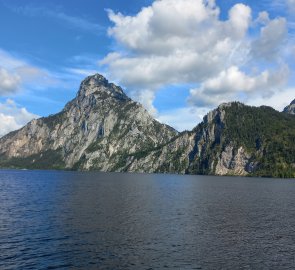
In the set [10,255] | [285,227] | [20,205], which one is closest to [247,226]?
[285,227]

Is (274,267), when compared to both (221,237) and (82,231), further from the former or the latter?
(82,231)

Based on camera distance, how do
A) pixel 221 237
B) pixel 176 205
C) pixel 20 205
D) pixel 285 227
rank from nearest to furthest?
pixel 221 237
pixel 285 227
pixel 20 205
pixel 176 205

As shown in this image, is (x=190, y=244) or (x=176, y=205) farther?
(x=176, y=205)

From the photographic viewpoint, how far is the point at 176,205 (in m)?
116

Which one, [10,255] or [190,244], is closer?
[10,255]

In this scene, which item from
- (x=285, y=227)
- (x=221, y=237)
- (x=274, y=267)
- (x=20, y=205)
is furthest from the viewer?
(x=20, y=205)

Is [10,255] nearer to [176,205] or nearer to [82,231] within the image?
[82,231]

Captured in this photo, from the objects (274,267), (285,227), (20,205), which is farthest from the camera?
(20,205)

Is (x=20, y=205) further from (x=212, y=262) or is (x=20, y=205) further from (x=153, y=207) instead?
(x=212, y=262)

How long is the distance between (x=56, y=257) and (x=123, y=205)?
6057cm

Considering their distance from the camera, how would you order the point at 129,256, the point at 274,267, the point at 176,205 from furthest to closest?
the point at 176,205 < the point at 129,256 < the point at 274,267

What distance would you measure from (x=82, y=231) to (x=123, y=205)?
4225 centimetres

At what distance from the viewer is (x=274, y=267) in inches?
1987

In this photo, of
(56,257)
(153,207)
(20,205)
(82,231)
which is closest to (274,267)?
(56,257)
